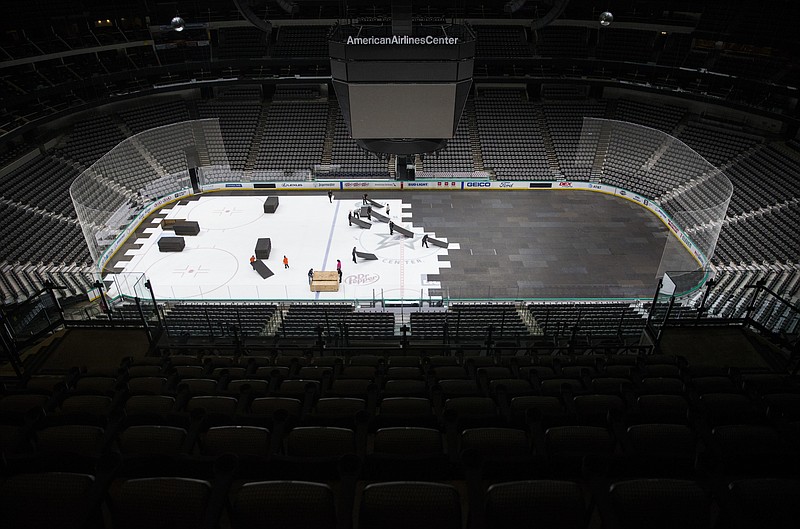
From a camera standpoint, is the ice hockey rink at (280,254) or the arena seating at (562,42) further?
the arena seating at (562,42)

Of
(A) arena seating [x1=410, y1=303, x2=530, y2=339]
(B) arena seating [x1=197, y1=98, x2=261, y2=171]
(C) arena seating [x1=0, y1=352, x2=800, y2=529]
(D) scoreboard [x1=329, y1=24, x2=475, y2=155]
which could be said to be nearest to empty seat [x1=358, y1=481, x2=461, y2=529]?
(C) arena seating [x1=0, y1=352, x2=800, y2=529]

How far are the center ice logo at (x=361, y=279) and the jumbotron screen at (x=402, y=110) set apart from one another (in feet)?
27.7

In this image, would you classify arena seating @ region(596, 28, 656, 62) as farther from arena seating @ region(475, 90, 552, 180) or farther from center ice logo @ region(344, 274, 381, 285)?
center ice logo @ region(344, 274, 381, 285)

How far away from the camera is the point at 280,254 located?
2573 centimetres

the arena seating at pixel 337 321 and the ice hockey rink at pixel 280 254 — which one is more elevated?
the arena seating at pixel 337 321

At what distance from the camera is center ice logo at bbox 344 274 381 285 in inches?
909

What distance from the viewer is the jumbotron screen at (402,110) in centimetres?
1430

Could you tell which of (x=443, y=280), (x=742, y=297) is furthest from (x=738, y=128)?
(x=443, y=280)

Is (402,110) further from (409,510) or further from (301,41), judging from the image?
(301,41)

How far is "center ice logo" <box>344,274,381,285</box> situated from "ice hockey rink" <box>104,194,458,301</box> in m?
0.05

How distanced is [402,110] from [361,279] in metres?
10.1

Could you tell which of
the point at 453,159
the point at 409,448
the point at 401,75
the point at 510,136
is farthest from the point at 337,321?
the point at 510,136

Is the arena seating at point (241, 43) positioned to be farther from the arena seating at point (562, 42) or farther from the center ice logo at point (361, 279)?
the center ice logo at point (361, 279)

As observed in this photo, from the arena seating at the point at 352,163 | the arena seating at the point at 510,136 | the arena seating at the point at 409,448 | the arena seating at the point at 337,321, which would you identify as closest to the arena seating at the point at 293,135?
the arena seating at the point at 352,163
